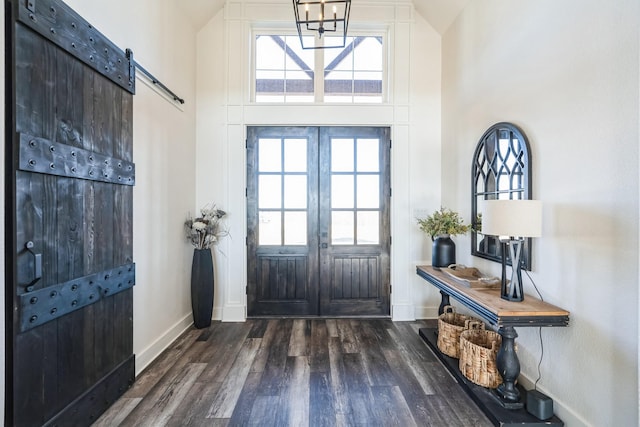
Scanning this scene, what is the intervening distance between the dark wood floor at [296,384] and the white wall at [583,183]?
68 cm

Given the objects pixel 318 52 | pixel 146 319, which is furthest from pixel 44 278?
pixel 318 52

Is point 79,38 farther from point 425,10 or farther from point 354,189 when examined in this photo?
point 425,10

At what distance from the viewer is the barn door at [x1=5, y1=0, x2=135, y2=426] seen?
1.41 m

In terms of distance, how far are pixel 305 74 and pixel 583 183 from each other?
3.11 metres

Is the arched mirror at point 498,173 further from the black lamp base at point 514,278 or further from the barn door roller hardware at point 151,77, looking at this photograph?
the barn door roller hardware at point 151,77

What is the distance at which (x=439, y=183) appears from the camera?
373 centimetres

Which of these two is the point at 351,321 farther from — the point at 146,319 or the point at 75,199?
the point at 75,199

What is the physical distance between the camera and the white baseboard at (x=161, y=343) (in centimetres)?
247

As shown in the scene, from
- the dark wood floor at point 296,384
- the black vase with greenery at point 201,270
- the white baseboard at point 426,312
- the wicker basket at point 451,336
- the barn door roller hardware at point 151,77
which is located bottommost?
the dark wood floor at point 296,384

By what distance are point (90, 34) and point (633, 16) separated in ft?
9.85

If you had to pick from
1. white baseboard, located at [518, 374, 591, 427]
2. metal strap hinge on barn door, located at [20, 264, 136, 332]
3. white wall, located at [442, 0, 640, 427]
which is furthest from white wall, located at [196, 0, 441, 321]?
white baseboard, located at [518, 374, 591, 427]

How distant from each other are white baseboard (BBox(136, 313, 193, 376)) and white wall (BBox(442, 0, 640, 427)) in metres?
3.00

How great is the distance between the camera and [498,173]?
2.53 metres

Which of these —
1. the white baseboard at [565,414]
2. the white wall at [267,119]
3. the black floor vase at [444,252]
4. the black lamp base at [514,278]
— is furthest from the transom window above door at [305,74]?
the white baseboard at [565,414]
